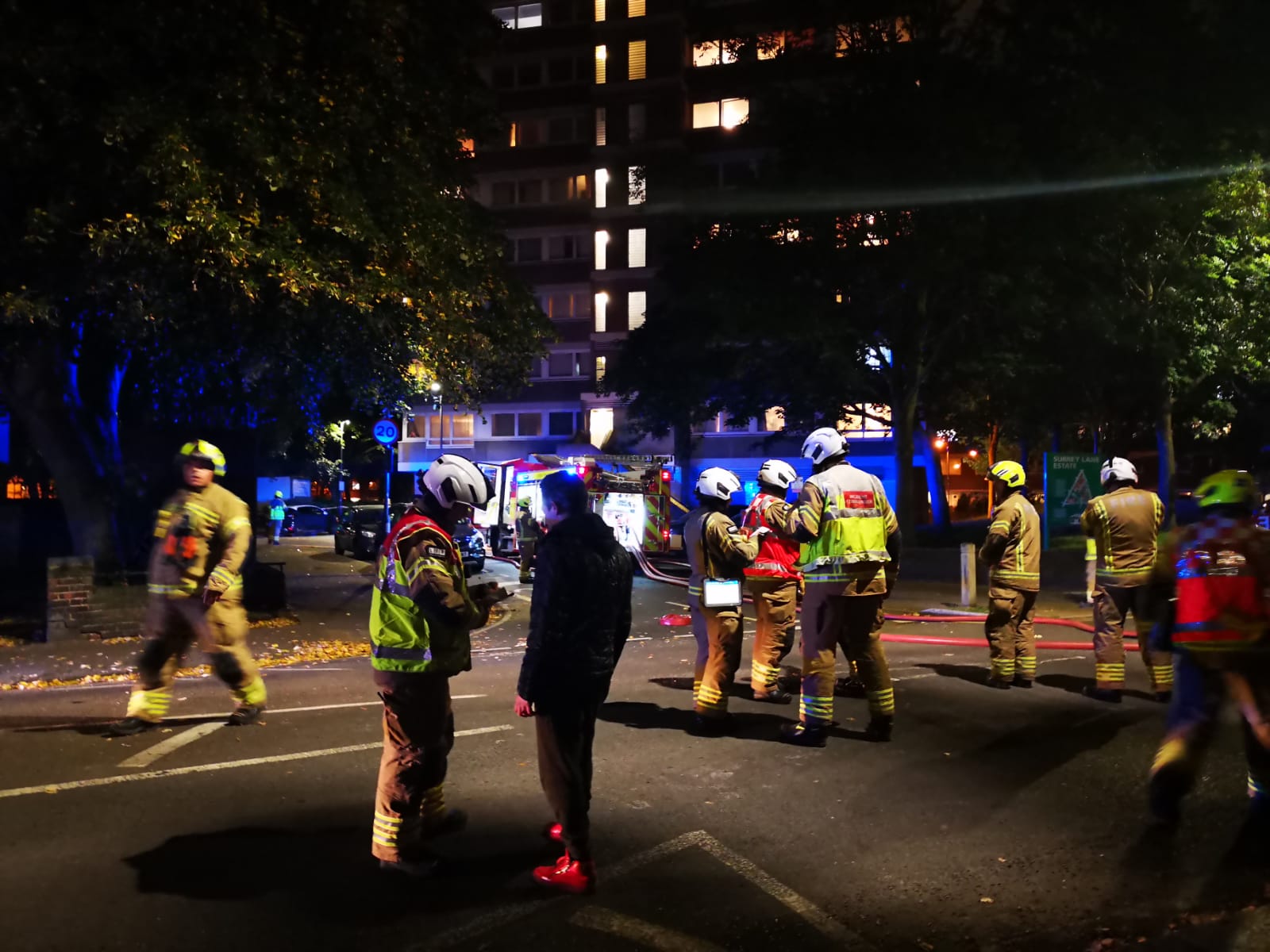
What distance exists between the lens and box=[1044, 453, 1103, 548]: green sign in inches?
709

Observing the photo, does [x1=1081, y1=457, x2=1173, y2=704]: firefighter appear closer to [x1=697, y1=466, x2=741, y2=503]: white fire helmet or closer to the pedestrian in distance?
[x1=697, y1=466, x2=741, y2=503]: white fire helmet

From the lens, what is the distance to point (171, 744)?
22.9ft

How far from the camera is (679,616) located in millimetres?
14469

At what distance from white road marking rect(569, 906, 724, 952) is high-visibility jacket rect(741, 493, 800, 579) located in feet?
12.9

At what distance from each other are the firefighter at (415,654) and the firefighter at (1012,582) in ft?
17.8

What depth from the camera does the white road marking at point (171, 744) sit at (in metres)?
6.51

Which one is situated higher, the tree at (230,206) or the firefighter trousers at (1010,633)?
the tree at (230,206)

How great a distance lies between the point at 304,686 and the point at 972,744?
5.92 m

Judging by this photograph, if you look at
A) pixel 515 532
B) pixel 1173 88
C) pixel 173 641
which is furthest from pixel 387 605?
pixel 1173 88

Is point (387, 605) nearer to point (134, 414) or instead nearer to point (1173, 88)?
point (134, 414)

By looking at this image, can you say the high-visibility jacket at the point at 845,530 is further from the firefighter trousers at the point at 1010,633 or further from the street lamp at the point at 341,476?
the street lamp at the point at 341,476

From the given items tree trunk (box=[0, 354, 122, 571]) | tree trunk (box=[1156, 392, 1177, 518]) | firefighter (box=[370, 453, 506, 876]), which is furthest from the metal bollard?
tree trunk (box=[1156, 392, 1177, 518])

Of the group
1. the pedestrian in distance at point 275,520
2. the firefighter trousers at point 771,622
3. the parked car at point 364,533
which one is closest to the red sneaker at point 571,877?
the firefighter trousers at point 771,622

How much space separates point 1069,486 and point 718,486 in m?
13.0
